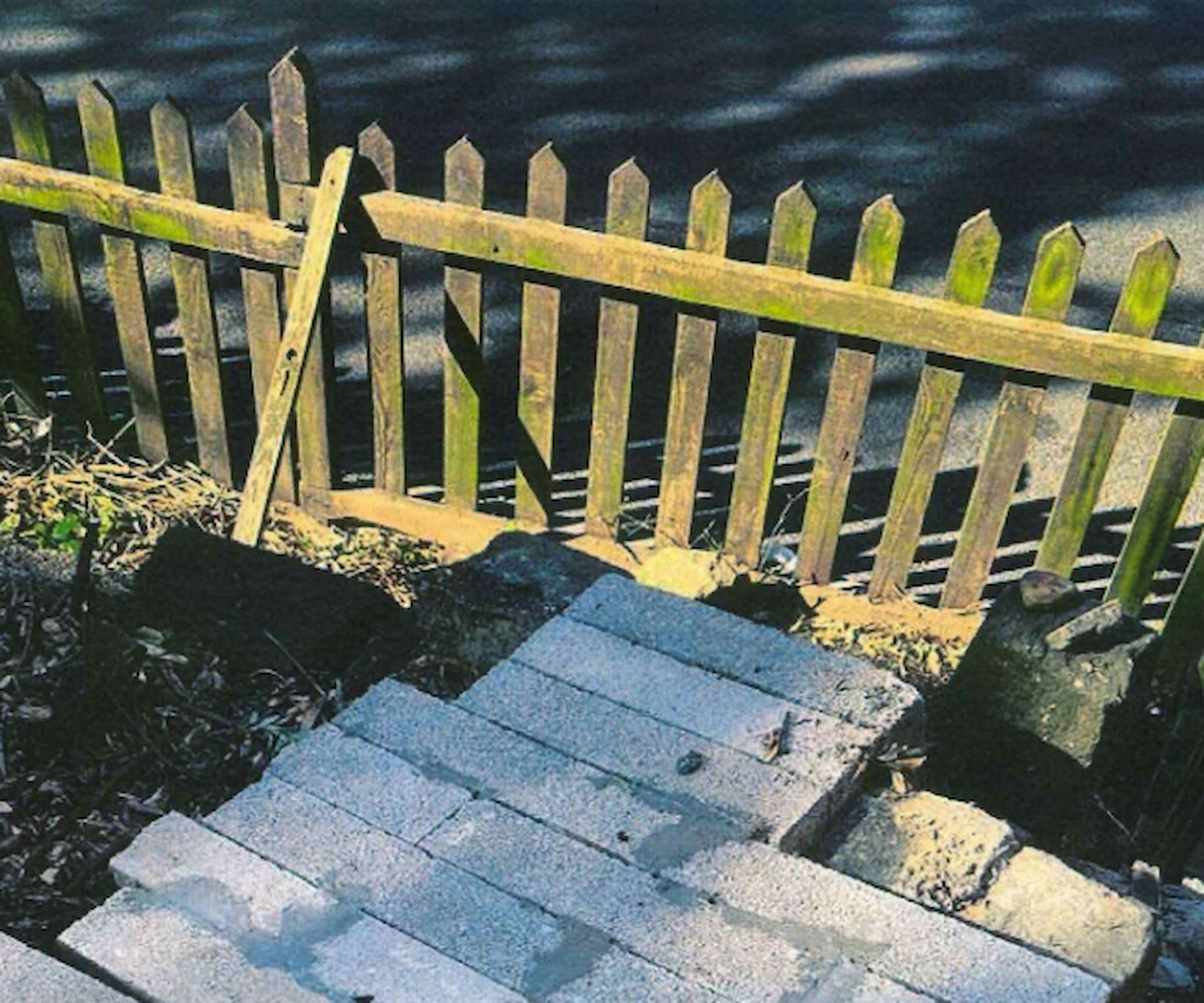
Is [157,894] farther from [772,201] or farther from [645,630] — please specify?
[772,201]

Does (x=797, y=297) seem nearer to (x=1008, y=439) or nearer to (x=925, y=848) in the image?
(x=1008, y=439)

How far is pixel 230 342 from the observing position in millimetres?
5266

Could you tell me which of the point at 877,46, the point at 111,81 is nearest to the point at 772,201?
the point at 877,46

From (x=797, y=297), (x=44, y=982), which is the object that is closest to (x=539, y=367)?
(x=797, y=297)

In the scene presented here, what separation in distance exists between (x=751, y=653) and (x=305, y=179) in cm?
206

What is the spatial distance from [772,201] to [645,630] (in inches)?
174

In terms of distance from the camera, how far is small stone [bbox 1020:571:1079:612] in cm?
320

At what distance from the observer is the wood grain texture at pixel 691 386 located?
11.4 feet

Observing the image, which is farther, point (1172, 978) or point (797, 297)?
point (797, 297)

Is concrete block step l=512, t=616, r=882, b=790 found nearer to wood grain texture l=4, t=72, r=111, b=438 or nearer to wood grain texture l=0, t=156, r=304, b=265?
wood grain texture l=0, t=156, r=304, b=265

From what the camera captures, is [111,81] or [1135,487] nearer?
[1135,487]

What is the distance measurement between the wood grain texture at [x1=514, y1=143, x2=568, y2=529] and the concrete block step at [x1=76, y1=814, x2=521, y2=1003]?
2.09m

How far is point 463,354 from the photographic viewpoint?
154 inches

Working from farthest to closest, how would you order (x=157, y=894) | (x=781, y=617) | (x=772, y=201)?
(x=772, y=201) < (x=781, y=617) < (x=157, y=894)
